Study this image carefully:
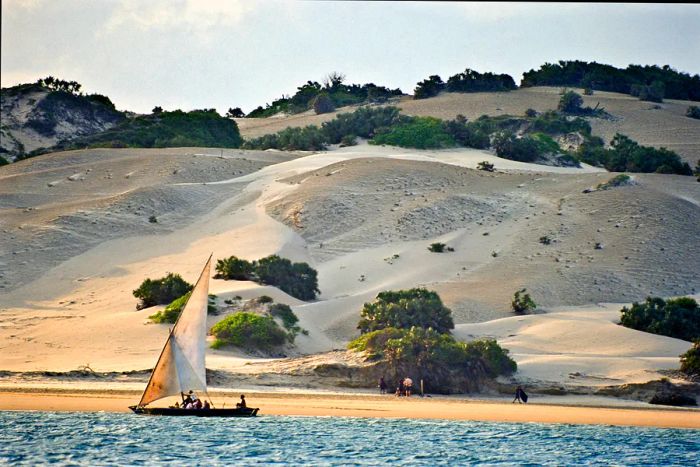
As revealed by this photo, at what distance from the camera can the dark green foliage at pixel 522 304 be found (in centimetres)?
4666

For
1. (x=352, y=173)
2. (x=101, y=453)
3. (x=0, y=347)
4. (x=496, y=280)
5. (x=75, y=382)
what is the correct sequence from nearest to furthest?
(x=101, y=453)
(x=75, y=382)
(x=0, y=347)
(x=496, y=280)
(x=352, y=173)

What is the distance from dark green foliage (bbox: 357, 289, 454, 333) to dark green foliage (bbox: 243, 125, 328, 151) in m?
44.3

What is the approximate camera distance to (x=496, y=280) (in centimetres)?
5109

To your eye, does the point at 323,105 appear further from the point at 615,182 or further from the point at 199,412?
the point at 199,412

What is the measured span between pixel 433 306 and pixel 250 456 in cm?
1847

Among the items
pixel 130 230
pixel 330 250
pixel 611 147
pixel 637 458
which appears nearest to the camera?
pixel 637 458

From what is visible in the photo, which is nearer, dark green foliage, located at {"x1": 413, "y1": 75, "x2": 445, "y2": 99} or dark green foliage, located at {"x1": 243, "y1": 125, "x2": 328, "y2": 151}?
dark green foliage, located at {"x1": 243, "y1": 125, "x2": 328, "y2": 151}

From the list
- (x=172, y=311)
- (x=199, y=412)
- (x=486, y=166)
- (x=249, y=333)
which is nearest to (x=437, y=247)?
(x=172, y=311)

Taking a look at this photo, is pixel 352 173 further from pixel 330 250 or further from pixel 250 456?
pixel 250 456

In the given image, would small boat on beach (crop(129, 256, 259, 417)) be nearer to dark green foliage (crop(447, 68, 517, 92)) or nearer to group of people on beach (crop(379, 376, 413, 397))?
group of people on beach (crop(379, 376, 413, 397))

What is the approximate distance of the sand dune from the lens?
134ft

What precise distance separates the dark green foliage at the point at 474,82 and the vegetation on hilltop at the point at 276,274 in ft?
233

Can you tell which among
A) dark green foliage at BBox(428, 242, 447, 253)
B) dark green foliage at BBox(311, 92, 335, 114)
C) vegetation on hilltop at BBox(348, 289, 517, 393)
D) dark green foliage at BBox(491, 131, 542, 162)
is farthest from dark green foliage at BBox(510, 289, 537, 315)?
dark green foliage at BBox(311, 92, 335, 114)

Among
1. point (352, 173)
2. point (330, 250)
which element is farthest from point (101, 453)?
point (352, 173)
